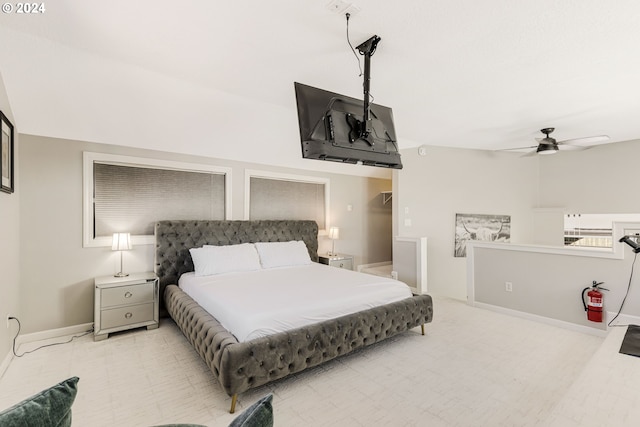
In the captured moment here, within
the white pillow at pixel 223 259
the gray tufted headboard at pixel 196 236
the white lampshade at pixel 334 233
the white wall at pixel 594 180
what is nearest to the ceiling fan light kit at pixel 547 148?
the white wall at pixel 594 180

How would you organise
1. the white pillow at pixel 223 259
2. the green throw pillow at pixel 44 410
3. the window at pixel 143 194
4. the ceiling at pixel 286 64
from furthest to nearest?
the white pillow at pixel 223 259 → the window at pixel 143 194 → the ceiling at pixel 286 64 → the green throw pillow at pixel 44 410

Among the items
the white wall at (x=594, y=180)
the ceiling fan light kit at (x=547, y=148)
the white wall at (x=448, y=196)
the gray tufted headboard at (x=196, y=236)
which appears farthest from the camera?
the white wall at (x=448, y=196)

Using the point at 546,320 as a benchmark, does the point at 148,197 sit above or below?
above

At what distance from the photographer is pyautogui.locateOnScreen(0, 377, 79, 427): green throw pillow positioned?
27.3 inches

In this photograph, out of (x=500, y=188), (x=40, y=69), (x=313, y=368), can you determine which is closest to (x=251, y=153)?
(x=40, y=69)

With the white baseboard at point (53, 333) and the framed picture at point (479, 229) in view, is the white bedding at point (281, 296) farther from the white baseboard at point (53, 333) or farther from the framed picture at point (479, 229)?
the framed picture at point (479, 229)

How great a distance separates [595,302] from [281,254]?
3.79 m

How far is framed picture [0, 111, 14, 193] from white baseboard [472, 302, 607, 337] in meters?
5.56

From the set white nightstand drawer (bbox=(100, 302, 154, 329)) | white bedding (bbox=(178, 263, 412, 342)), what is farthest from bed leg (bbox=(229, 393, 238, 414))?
white nightstand drawer (bbox=(100, 302, 154, 329))

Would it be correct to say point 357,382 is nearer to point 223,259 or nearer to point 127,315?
point 223,259

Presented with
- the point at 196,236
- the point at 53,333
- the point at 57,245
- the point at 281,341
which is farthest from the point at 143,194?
the point at 281,341

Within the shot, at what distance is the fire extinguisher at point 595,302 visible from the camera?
330cm

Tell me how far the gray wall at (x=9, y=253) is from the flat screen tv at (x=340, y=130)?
2.64 meters

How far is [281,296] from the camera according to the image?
2.80 metres
